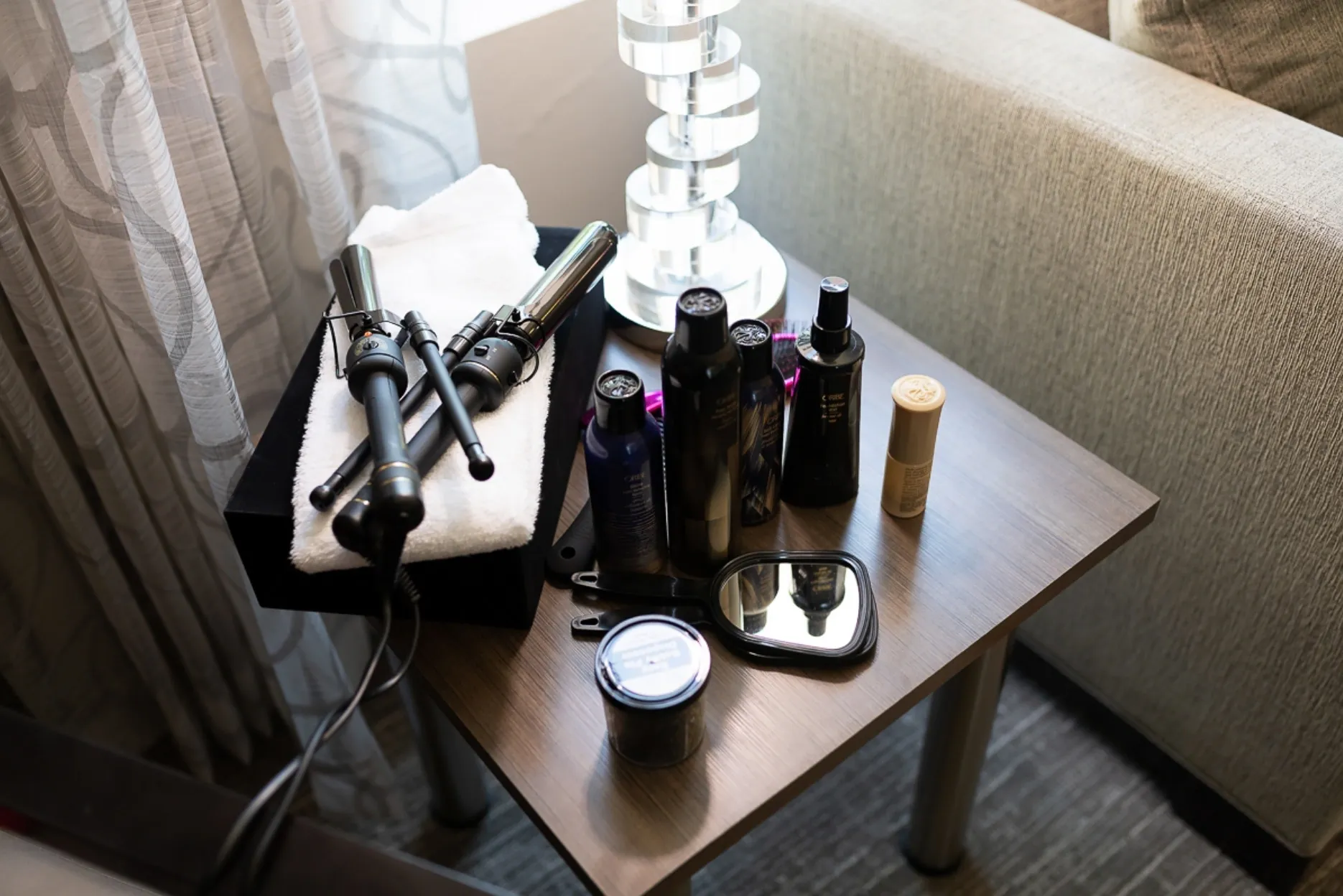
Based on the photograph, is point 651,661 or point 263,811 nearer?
point 263,811

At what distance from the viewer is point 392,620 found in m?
0.79

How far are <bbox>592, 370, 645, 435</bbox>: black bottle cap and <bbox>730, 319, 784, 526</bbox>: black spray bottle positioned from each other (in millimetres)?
73

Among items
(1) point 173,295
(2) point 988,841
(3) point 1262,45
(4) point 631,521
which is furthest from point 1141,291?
(1) point 173,295

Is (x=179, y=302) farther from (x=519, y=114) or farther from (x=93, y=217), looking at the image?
(x=519, y=114)

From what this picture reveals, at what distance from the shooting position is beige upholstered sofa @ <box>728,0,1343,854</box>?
2.89 ft

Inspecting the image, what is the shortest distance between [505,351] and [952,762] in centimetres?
57

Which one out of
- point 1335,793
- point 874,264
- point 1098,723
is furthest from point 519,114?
point 1335,793

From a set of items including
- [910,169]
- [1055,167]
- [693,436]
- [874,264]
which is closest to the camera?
[693,436]

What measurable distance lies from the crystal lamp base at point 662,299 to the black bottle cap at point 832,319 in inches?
7.6

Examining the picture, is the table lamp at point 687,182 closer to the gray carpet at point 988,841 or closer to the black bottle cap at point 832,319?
the black bottle cap at point 832,319

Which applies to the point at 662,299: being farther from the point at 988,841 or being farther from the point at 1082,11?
the point at 988,841

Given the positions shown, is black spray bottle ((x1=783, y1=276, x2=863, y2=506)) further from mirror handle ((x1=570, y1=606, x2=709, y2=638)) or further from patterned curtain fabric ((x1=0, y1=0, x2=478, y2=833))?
patterned curtain fabric ((x1=0, y1=0, x2=478, y2=833))

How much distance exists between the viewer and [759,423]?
2.60 ft

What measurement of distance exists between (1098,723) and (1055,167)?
2.15 feet
